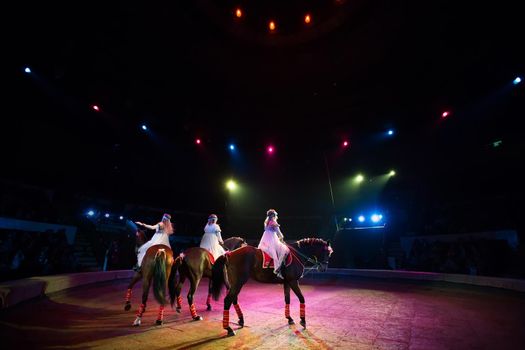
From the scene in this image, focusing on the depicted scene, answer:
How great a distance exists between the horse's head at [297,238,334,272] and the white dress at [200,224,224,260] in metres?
2.21

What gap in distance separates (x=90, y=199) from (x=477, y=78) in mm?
24807

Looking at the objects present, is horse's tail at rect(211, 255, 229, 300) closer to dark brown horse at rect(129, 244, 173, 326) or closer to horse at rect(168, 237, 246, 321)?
horse at rect(168, 237, 246, 321)

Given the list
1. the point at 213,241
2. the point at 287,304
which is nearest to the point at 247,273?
the point at 287,304

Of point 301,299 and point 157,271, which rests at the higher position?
point 157,271

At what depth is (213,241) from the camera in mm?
7004

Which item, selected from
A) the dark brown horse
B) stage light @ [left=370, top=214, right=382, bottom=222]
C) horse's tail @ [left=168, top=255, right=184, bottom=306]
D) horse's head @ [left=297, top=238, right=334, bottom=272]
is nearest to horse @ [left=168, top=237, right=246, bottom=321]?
horse's tail @ [left=168, top=255, right=184, bottom=306]

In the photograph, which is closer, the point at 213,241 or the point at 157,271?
the point at 157,271

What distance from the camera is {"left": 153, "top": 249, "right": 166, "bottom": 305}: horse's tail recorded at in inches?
214

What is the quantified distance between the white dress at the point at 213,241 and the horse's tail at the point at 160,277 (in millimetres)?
1290

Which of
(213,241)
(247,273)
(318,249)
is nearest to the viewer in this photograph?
(247,273)

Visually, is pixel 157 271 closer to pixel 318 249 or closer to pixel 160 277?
pixel 160 277

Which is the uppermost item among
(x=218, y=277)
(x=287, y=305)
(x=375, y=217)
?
(x=375, y=217)

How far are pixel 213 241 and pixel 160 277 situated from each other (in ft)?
5.63

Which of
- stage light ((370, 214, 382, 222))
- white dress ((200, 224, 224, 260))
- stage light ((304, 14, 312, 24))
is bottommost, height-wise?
white dress ((200, 224, 224, 260))
